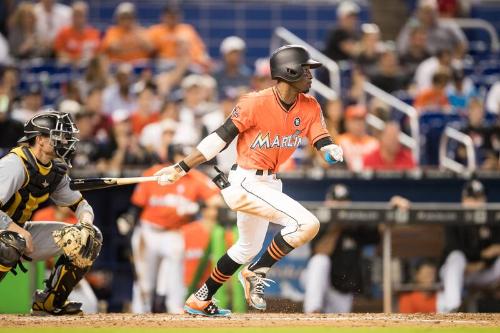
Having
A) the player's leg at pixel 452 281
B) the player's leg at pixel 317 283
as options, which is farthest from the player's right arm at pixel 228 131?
the player's leg at pixel 452 281

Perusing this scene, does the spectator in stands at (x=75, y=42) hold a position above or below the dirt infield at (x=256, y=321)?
above

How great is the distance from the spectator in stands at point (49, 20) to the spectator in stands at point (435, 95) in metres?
4.68

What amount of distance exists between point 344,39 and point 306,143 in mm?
2396

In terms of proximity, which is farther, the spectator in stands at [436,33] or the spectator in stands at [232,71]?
the spectator in stands at [436,33]

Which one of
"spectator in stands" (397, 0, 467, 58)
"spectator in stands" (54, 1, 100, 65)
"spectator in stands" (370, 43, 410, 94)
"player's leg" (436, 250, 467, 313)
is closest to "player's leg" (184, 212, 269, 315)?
"player's leg" (436, 250, 467, 313)

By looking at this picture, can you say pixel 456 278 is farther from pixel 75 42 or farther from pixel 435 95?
pixel 75 42

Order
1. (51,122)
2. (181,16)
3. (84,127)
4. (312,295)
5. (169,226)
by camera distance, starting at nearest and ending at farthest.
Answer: (51,122), (312,295), (169,226), (84,127), (181,16)

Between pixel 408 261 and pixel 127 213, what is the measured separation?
2.89m

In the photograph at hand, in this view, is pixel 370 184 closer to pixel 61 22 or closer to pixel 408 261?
pixel 408 261

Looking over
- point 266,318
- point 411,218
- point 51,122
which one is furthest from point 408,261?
point 51,122

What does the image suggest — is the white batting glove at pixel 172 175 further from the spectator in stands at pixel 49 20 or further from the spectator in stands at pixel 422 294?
the spectator in stands at pixel 49 20

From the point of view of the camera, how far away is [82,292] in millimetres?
10445

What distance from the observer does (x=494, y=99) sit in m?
13.7

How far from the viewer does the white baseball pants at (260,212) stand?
24.8ft
